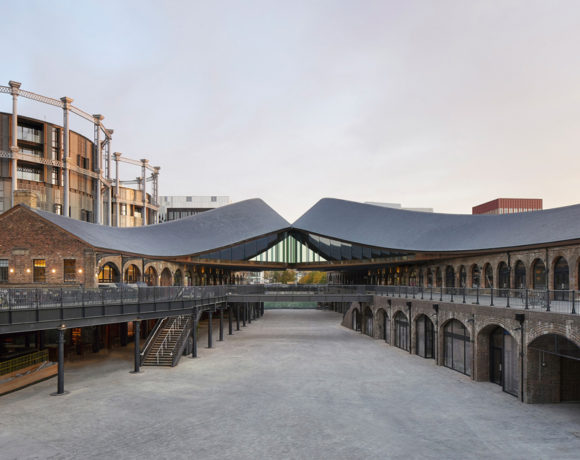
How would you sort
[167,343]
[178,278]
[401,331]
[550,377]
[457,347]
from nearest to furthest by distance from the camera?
[550,377] → [457,347] → [167,343] → [401,331] → [178,278]

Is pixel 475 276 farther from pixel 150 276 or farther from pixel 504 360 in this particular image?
pixel 150 276

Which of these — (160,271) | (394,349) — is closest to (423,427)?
(394,349)

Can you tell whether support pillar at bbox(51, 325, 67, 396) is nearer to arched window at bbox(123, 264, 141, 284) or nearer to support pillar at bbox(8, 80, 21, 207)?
arched window at bbox(123, 264, 141, 284)

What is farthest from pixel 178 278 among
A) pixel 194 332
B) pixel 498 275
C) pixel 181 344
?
pixel 498 275

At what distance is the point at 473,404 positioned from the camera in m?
18.2

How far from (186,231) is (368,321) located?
77.9 ft

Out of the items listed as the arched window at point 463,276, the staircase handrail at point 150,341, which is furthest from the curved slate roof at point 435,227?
the staircase handrail at point 150,341

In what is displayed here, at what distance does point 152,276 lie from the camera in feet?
135

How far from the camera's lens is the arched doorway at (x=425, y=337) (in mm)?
29453

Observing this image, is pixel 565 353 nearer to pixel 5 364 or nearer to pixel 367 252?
pixel 5 364

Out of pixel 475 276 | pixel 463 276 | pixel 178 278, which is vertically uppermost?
pixel 475 276

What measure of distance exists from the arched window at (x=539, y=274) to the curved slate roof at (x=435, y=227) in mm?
→ 1570

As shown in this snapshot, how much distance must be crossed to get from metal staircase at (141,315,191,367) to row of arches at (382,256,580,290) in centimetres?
2363

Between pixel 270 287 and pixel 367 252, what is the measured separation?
46.7 feet
